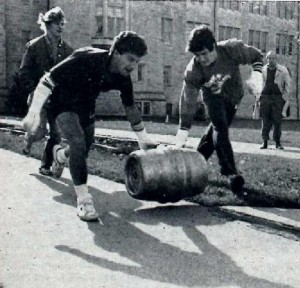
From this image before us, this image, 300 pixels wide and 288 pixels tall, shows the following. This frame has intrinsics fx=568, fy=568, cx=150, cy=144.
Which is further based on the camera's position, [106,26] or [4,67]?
[106,26]

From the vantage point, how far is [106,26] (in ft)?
125

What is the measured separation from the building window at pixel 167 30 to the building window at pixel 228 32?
5.67 metres

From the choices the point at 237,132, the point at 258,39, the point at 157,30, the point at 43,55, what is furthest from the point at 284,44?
the point at 43,55

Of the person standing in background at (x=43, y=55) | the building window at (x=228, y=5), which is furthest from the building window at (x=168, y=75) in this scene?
the person standing in background at (x=43, y=55)

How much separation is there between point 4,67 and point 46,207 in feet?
101

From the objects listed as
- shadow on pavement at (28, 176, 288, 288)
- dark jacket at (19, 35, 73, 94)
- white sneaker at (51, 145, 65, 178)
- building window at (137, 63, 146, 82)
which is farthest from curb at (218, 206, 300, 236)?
building window at (137, 63, 146, 82)

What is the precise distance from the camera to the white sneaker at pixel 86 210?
5129 millimetres

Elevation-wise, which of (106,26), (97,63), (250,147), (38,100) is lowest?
(250,147)

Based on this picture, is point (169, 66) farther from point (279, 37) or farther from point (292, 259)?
point (292, 259)

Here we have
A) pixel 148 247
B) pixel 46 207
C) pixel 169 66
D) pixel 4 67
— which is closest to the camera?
pixel 148 247

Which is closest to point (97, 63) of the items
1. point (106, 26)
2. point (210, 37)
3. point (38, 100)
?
point (38, 100)

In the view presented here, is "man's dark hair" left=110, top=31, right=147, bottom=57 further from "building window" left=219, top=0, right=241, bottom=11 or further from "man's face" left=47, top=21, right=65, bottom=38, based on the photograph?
"building window" left=219, top=0, right=241, bottom=11

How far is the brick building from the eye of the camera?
118 feet

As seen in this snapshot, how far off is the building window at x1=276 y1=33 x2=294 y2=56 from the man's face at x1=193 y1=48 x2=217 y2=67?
154 ft
